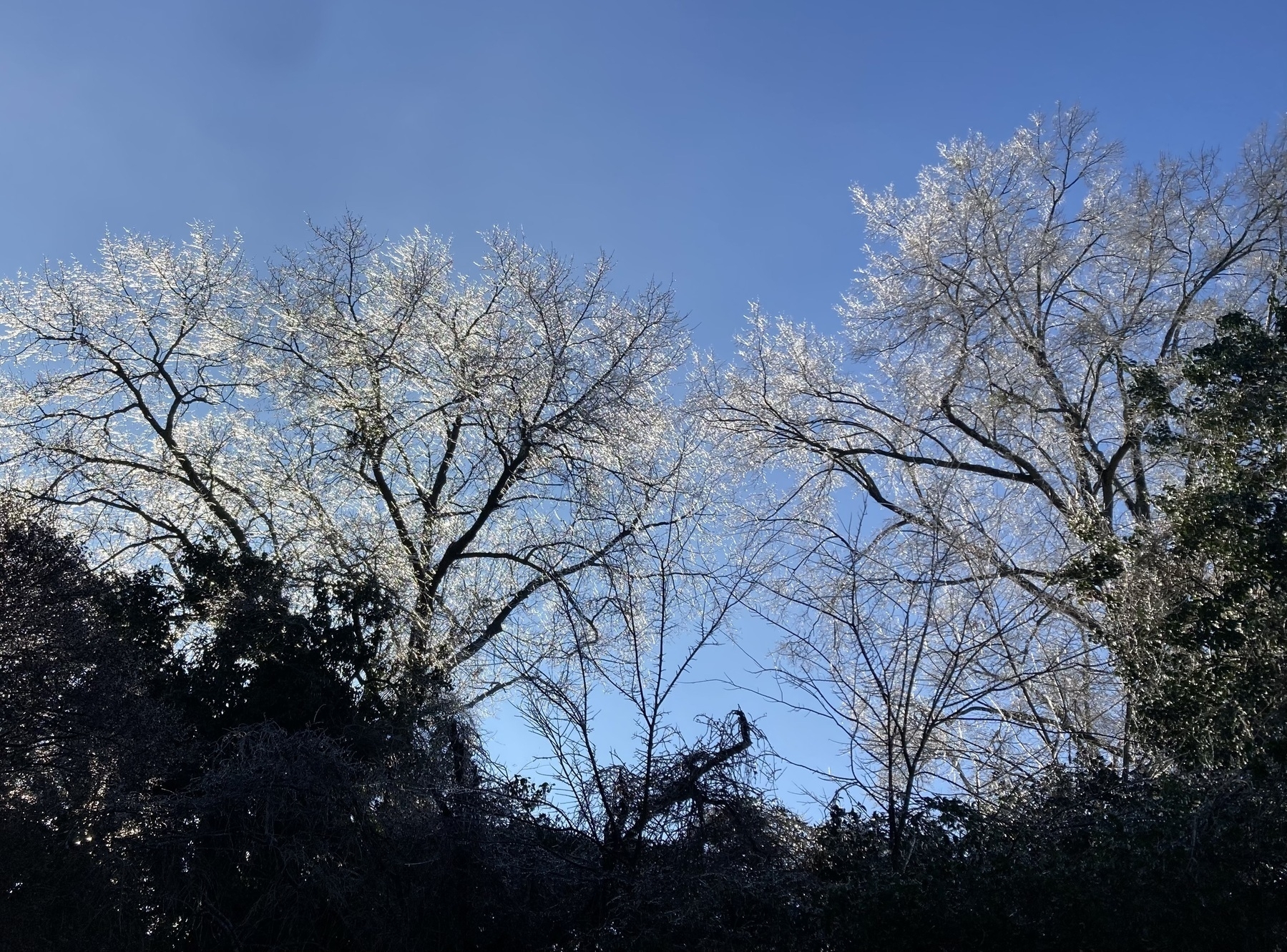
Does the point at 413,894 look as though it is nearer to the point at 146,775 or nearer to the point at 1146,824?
the point at 146,775

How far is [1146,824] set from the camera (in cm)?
655

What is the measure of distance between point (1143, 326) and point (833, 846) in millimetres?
10358

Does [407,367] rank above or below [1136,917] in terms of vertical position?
above

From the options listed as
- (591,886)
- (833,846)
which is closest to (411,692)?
(591,886)

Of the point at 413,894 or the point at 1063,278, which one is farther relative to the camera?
the point at 1063,278

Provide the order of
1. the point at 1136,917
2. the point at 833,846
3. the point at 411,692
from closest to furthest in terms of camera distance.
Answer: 1. the point at 1136,917
2. the point at 833,846
3. the point at 411,692

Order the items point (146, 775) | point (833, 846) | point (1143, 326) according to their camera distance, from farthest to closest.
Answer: point (1143, 326)
point (146, 775)
point (833, 846)

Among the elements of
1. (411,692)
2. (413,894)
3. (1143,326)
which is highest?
(1143,326)

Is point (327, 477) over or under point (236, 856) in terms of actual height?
over

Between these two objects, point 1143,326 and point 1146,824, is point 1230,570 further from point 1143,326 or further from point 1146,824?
point 1143,326

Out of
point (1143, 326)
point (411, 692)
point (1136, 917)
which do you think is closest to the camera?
point (1136, 917)

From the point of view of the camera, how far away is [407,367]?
14.6 metres

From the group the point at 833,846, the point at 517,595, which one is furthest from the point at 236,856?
the point at 517,595

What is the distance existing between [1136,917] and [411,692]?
8.59m
